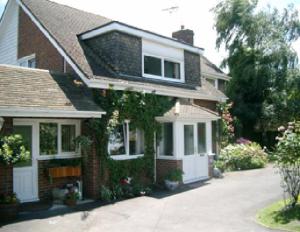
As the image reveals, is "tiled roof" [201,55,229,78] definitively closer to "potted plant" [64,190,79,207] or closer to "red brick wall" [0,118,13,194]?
"potted plant" [64,190,79,207]

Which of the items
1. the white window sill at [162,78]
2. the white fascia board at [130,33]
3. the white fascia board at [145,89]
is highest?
the white fascia board at [130,33]

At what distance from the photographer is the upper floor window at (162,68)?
53.3 ft

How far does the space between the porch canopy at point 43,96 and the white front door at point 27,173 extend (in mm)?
1048

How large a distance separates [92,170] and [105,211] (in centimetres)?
221

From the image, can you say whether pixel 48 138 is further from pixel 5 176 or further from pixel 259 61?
pixel 259 61

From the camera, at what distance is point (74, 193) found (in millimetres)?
11633

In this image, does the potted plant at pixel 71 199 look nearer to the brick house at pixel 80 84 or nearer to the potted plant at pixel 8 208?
the brick house at pixel 80 84

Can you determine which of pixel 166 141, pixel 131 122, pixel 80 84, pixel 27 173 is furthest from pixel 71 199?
pixel 166 141

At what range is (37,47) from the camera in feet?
53.1

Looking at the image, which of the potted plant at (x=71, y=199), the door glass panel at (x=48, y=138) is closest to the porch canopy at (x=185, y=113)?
the door glass panel at (x=48, y=138)

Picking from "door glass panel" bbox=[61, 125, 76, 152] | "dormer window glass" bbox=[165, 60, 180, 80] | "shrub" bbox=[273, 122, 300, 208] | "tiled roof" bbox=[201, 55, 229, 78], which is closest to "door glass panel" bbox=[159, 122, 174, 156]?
"dormer window glass" bbox=[165, 60, 180, 80]

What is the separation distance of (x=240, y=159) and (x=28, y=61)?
11.6 metres

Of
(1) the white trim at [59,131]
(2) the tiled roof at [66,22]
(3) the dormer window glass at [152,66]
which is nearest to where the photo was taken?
(1) the white trim at [59,131]

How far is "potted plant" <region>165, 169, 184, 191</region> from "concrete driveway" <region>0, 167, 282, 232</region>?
0.57 meters
